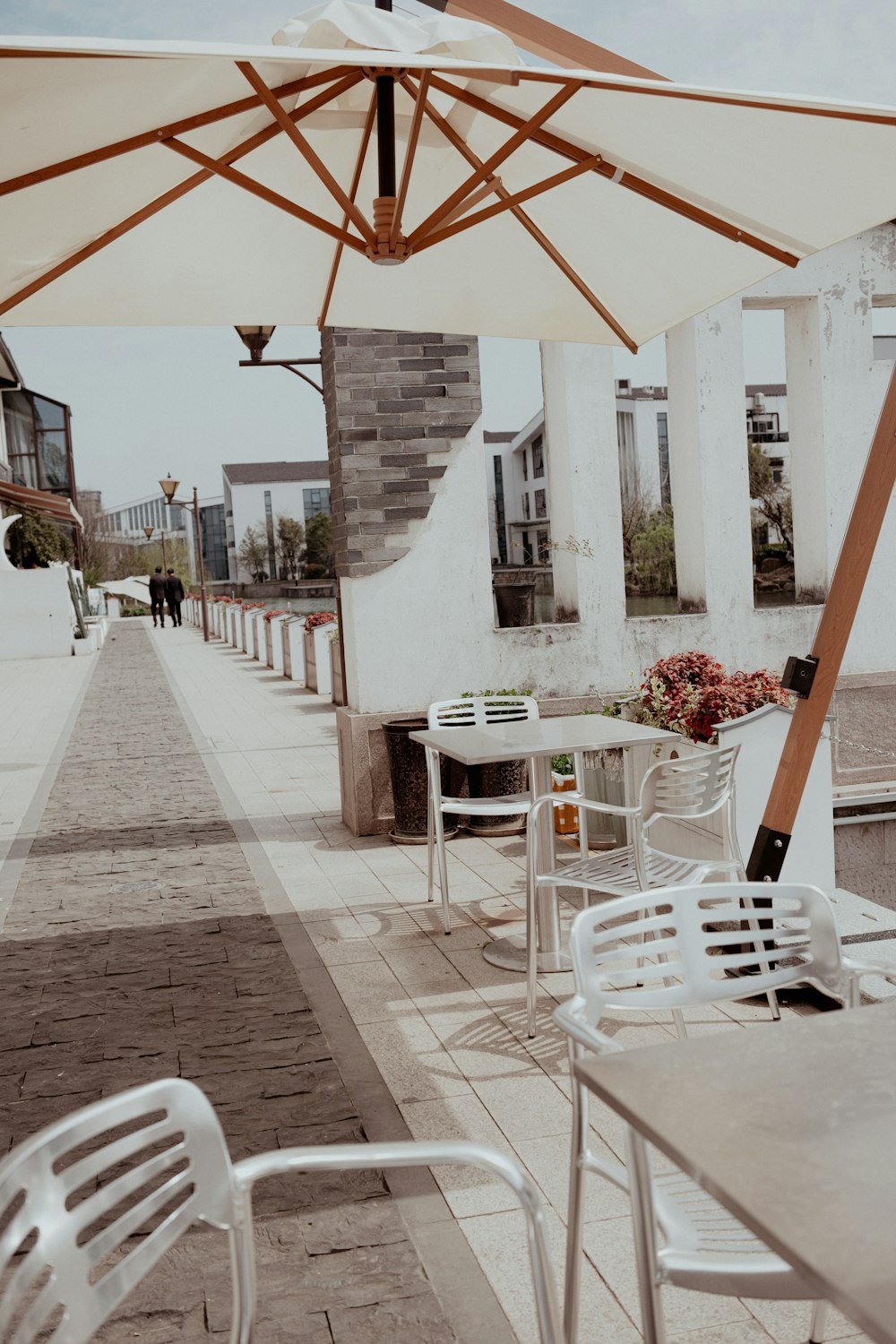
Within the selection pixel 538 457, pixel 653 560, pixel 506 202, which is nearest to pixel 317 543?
pixel 538 457

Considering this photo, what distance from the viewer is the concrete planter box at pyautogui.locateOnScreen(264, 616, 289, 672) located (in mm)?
19156

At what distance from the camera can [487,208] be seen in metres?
3.70

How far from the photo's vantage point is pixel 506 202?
3.65 meters

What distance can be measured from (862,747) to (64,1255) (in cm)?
644

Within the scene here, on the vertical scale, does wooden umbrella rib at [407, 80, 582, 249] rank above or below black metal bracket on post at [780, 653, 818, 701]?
above

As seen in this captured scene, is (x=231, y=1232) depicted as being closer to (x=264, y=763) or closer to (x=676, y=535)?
(x=676, y=535)

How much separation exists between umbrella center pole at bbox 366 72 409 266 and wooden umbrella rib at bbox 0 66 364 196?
0.19 m

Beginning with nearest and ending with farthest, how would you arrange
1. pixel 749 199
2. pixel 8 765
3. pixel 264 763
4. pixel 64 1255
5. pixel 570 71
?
1. pixel 64 1255
2. pixel 570 71
3. pixel 749 199
4. pixel 264 763
5. pixel 8 765

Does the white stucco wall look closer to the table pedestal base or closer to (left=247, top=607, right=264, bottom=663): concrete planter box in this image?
the table pedestal base

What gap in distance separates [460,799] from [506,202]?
2.71m

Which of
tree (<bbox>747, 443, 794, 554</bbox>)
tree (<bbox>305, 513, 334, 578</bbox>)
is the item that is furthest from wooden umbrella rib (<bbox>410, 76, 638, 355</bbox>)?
tree (<bbox>305, 513, 334, 578</bbox>)

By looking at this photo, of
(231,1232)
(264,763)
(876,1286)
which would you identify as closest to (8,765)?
(264,763)

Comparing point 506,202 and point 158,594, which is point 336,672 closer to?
point 506,202

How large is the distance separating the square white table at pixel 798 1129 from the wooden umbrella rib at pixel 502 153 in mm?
2235
